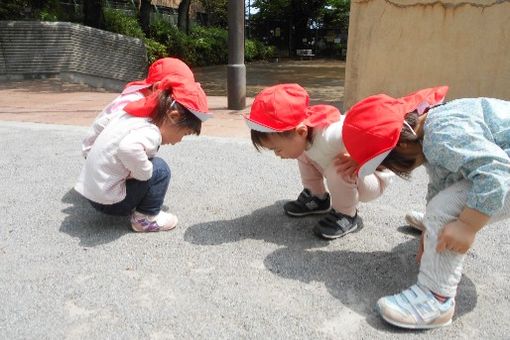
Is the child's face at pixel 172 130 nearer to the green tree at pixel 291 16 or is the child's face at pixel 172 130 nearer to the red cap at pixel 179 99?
the red cap at pixel 179 99

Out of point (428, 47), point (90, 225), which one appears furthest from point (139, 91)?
point (428, 47)

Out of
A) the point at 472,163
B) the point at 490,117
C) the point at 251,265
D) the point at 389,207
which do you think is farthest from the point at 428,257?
the point at 389,207

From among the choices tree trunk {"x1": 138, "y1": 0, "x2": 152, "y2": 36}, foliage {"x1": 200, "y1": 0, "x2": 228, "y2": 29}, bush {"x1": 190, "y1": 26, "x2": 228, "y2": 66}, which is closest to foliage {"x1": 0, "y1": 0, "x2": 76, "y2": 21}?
tree trunk {"x1": 138, "y1": 0, "x2": 152, "y2": 36}

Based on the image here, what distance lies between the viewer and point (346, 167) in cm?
192

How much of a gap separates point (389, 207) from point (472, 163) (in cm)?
109

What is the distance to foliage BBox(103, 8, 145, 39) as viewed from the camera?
1210 cm

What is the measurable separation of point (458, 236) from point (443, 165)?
8.4 inches

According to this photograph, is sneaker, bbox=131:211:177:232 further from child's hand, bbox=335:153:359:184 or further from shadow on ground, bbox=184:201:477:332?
child's hand, bbox=335:153:359:184

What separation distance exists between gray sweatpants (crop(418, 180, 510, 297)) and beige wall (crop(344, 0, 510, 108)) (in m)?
3.85

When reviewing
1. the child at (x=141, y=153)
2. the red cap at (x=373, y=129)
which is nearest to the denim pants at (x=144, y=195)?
the child at (x=141, y=153)

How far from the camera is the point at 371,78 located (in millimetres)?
5480

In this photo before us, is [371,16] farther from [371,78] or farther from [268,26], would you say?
[268,26]

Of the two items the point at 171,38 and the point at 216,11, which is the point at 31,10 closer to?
the point at 171,38

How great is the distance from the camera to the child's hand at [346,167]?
1.91m
